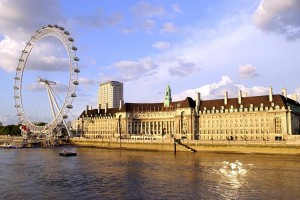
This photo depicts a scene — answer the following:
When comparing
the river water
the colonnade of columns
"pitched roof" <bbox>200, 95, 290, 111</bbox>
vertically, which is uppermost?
"pitched roof" <bbox>200, 95, 290, 111</bbox>

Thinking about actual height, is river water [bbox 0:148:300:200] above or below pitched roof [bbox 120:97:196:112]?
below

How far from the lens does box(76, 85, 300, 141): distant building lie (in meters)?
90.1

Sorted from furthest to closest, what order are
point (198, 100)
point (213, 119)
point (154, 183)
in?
1. point (198, 100)
2. point (213, 119)
3. point (154, 183)

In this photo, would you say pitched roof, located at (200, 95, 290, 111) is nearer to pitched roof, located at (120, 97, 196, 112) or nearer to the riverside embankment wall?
pitched roof, located at (120, 97, 196, 112)

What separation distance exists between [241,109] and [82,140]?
2066 inches

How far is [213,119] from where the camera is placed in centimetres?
10188

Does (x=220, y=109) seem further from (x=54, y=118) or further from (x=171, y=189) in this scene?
(x=171, y=189)

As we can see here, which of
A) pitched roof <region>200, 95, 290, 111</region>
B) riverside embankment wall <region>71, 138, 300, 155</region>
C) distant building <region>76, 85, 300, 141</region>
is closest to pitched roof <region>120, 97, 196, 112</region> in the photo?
distant building <region>76, 85, 300, 141</region>

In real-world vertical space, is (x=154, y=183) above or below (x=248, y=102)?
below

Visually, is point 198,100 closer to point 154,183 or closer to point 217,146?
point 217,146

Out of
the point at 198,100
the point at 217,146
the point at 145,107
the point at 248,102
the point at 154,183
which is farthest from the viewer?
the point at 145,107

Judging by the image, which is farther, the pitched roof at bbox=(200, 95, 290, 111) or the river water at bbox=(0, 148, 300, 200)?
the pitched roof at bbox=(200, 95, 290, 111)

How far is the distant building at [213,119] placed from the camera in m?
90.1

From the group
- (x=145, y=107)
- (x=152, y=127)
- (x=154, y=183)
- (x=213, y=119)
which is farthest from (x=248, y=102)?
(x=154, y=183)
